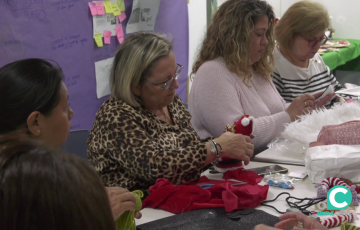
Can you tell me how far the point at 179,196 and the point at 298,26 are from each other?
1924 mm

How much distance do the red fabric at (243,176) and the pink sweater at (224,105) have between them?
0.46 m

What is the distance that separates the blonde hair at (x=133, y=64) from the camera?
1813 millimetres

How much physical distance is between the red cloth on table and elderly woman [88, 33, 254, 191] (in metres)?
0.12

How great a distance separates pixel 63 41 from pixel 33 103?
1.58 m

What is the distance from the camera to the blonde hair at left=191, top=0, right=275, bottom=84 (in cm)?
243

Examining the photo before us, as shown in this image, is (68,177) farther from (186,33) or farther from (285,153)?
(186,33)

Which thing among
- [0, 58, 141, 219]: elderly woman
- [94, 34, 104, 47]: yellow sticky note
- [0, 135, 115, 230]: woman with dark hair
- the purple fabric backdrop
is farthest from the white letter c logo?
[94, 34, 104, 47]: yellow sticky note

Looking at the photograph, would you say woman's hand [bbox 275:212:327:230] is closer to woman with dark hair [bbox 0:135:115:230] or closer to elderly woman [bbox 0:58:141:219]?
elderly woman [bbox 0:58:141:219]

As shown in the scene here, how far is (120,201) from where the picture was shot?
1328 millimetres

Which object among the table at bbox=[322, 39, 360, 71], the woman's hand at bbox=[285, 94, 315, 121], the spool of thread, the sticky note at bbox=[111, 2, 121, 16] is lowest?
the table at bbox=[322, 39, 360, 71]

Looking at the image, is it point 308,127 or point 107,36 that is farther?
point 107,36

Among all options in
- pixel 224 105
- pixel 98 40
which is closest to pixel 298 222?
pixel 224 105

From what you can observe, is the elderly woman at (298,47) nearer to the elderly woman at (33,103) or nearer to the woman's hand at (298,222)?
the woman's hand at (298,222)

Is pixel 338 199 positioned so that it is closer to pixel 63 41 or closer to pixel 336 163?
pixel 336 163
